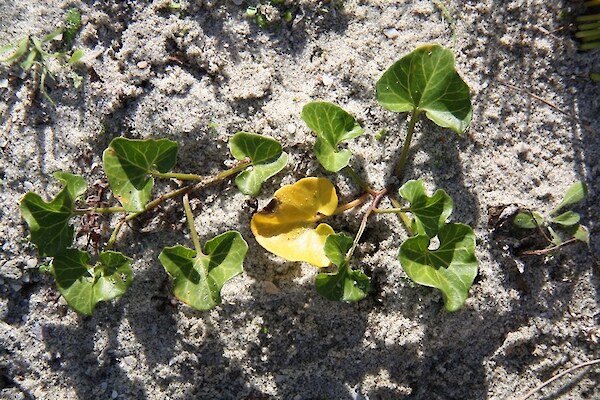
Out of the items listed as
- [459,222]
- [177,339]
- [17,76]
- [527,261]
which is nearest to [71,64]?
[17,76]

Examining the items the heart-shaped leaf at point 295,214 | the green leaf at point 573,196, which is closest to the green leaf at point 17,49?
the heart-shaped leaf at point 295,214

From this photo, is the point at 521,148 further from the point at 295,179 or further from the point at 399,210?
the point at 295,179

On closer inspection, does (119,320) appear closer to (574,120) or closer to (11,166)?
(11,166)

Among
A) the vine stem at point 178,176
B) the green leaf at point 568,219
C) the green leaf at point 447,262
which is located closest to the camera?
the green leaf at point 447,262

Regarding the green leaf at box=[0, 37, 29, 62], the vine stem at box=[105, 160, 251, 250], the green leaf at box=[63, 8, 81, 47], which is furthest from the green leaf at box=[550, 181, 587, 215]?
the green leaf at box=[0, 37, 29, 62]

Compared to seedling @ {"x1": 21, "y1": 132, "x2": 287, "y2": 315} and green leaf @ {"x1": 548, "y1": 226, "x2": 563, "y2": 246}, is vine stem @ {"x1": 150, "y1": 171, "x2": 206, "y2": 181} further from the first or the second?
green leaf @ {"x1": 548, "y1": 226, "x2": 563, "y2": 246}

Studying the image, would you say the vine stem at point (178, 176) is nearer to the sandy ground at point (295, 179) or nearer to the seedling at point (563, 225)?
the sandy ground at point (295, 179)

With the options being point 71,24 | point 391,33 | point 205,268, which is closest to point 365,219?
point 205,268

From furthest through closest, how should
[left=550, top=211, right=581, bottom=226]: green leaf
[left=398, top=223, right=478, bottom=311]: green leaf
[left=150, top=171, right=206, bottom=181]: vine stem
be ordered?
[left=550, top=211, right=581, bottom=226]: green leaf → [left=150, top=171, right=206, bottom=181]: vine stem → [left=398, top=223, right=478, bottom=311]: green leaf
